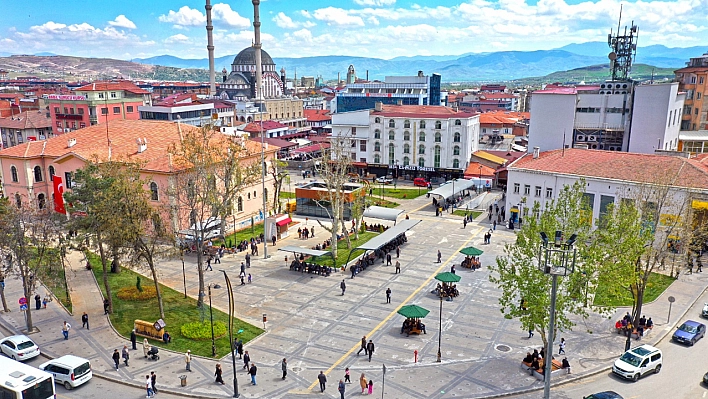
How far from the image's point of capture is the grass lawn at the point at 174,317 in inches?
1170

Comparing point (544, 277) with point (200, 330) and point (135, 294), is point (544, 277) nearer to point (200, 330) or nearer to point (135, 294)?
point (200, 330)

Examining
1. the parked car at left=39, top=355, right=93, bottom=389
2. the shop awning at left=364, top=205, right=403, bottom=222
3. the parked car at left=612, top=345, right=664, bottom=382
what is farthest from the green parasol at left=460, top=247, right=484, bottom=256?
the parked car at left=39, top=355, right=93, bottom=389

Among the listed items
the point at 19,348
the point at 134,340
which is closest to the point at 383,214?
the point at 134,340

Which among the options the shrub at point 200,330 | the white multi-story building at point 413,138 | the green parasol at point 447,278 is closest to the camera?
the shrub at point 200,330

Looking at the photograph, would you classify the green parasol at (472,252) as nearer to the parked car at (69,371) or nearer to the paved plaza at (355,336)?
the paved plaza at (355,336)

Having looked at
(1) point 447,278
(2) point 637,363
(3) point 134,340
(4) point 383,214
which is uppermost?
(1) point 447,278

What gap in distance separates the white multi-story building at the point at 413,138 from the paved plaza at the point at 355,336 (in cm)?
3701

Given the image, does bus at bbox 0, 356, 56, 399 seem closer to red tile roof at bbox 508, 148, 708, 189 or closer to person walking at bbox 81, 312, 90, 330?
person walking at bbox 81, 312, 90, 330

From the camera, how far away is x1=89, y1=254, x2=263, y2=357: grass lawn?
97.5ft

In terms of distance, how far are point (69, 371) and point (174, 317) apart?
8.64 metres

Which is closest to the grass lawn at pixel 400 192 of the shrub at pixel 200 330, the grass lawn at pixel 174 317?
the grass lawn at pixel 174 317

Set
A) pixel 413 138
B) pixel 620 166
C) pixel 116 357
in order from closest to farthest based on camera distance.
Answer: pixel 116 357
pixel 620 166
pixel 413 138

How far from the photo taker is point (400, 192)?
73.4m

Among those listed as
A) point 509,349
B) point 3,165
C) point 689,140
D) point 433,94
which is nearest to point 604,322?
point 509,349
